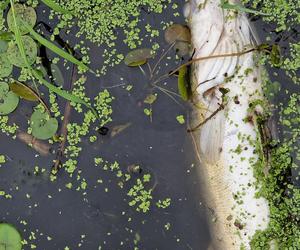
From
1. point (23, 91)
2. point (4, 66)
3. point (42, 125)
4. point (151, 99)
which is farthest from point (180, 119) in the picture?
point (4, 66)

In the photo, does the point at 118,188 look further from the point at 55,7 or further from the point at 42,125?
the point at 55,7

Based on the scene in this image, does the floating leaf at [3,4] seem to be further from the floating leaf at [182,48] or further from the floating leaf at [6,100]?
the floating leaf at [182,48]

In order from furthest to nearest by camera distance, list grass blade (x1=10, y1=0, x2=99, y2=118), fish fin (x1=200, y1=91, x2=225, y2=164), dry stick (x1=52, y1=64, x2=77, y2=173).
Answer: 1. dry stick (x1=52, y1=64, x2=77, y2=173)
2. fish fin (x1=200, y1=91, x2=225, y2=164)
3. grass blade (x1=10, y1=0, x2=99, y2=118)

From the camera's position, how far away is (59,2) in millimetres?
2404

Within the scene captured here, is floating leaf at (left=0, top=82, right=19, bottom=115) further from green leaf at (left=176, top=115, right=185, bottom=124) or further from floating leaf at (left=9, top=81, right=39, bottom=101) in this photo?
green leaf at (left=176, top=115, right=185, bottom=124)

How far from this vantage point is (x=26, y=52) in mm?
2311

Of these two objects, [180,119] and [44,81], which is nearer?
[44,81]

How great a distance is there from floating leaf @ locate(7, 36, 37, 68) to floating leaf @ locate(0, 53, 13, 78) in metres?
0.02

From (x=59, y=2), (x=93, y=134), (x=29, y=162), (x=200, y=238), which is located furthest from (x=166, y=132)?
(x=59, y=2)

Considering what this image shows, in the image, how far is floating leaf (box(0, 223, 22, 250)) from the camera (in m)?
2.26

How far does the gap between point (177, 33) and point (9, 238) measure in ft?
3.93

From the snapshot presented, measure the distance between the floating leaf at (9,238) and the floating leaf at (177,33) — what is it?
43.9 inches

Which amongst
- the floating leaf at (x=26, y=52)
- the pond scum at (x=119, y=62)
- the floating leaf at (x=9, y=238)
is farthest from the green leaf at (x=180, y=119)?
the floating leaf at (x=9, y=238)

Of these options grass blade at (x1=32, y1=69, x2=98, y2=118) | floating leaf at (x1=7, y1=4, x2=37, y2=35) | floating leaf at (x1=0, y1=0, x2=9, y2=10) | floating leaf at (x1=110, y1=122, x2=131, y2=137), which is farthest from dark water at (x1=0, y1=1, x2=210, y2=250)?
floating leaf at (x1=0, y1=0, x2=9, y2=10)
